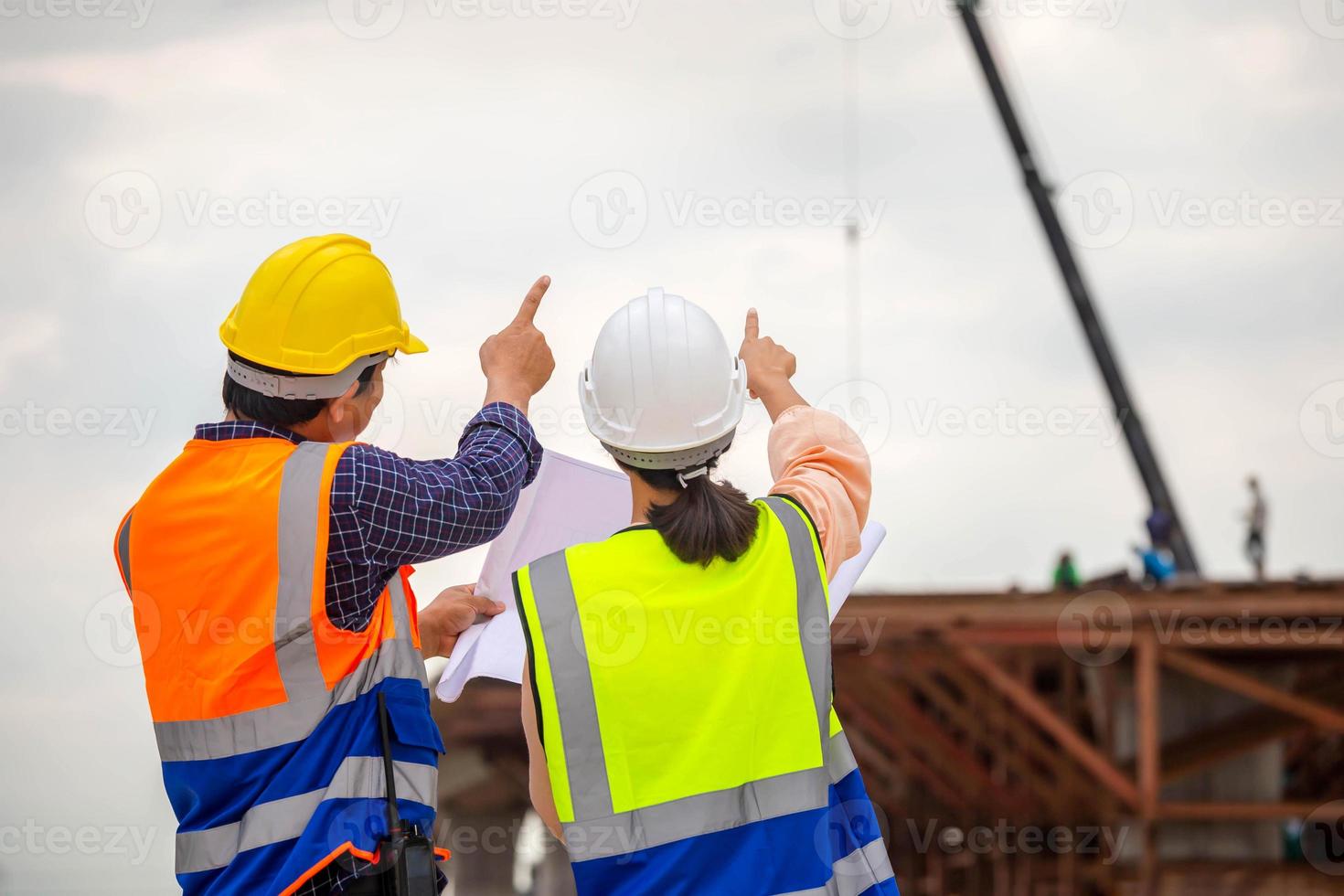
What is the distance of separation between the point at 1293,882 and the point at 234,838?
14675 mm

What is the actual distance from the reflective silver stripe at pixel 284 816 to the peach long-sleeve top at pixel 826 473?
91 centimetres

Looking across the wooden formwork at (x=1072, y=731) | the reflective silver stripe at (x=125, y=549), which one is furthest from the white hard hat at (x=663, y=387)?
the wooden formwork at (x=1072, y=731)

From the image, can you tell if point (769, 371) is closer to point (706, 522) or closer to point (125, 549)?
point (706, 522)

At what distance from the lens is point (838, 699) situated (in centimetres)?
1958

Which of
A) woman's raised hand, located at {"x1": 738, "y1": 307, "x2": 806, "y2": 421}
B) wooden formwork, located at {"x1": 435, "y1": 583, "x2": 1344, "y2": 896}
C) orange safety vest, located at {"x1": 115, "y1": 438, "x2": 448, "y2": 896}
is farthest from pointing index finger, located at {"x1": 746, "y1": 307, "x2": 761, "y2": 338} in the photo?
wooden formwork, located at {"x1": 435, "y1": 583, "x2": 1344, "y2": 896}

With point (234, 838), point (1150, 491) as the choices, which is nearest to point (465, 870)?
point (1150, 491)

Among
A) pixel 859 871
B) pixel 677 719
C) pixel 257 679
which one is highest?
pixel 257 679

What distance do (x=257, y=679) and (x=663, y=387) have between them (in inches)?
37.3

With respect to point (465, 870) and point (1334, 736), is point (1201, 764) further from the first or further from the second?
point (465, 870)

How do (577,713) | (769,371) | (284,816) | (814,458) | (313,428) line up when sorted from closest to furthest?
(577,713) → (284,816) → (313,428) → (814,458) → (769,371)

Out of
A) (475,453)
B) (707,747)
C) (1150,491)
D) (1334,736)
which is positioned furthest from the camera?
(1334,736)

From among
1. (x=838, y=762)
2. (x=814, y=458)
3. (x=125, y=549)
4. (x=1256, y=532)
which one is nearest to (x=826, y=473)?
(x=814, y=458)

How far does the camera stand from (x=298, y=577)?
265cm

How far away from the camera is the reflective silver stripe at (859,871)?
2.67m
